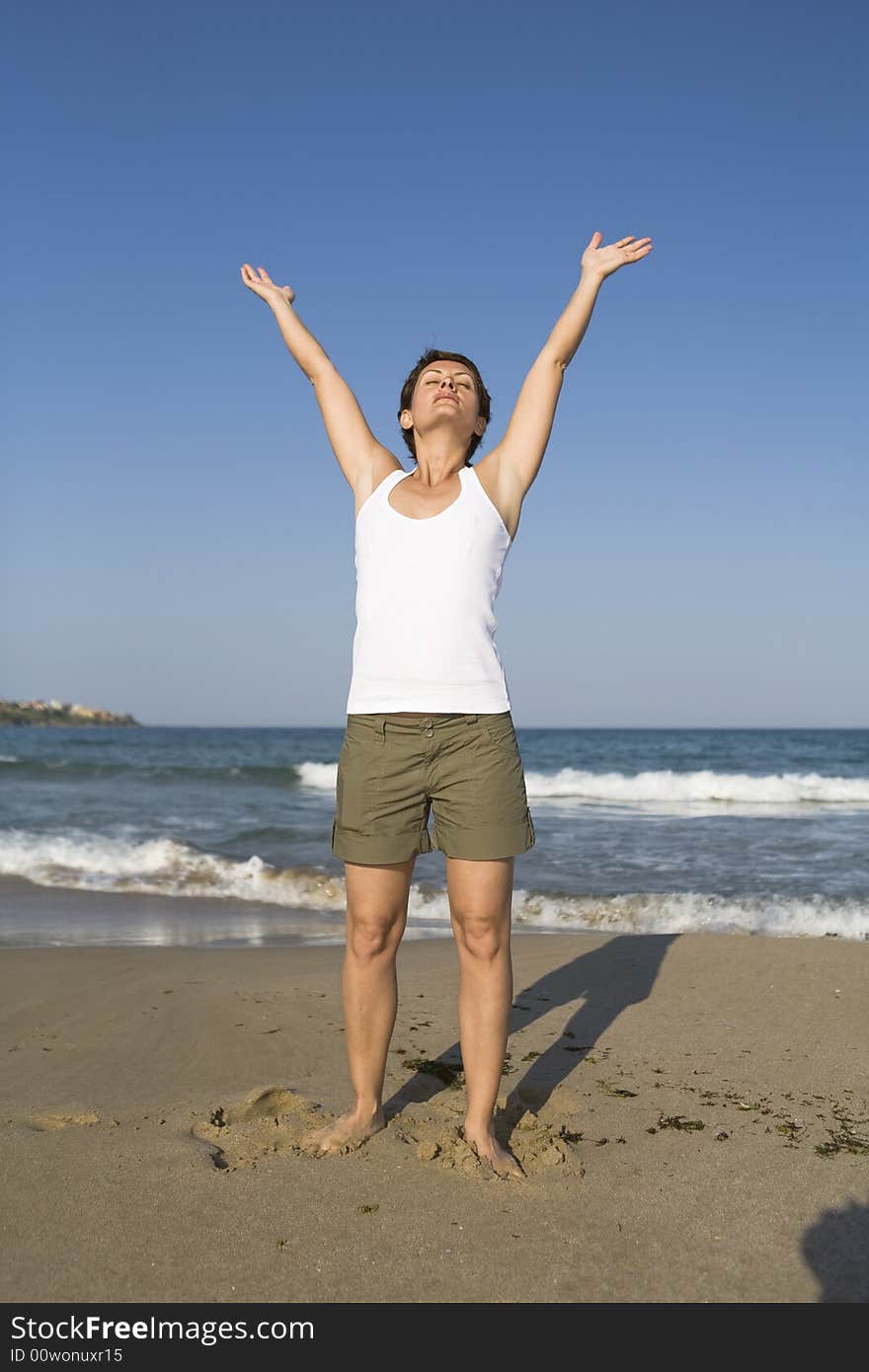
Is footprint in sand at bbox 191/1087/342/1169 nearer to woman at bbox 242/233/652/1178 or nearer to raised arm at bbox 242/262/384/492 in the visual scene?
woman at bbox 242/233/652/1178

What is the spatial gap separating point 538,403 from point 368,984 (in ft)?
5.95

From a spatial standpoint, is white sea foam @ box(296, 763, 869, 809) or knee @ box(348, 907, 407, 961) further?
white sea foam @ box(296, 763, 869, 809)

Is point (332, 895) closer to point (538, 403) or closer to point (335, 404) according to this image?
point (335, 404)

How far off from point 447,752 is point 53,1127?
5.61 ft

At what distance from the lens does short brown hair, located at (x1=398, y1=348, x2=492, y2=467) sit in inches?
127

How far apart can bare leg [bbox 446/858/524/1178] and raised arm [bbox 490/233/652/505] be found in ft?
3.62

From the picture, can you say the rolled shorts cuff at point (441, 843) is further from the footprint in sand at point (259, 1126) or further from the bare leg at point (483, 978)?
the footprint in sand at point (259, 1126)

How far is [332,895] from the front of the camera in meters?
8.58

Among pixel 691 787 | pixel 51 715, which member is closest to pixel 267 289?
pixel 691 787

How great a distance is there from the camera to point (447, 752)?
2.86 metres

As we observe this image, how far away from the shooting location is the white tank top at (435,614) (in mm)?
2840

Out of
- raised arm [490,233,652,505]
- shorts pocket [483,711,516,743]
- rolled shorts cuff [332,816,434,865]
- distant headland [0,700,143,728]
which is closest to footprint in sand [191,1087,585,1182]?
rolled shorts cuff [332,816,434,865]
